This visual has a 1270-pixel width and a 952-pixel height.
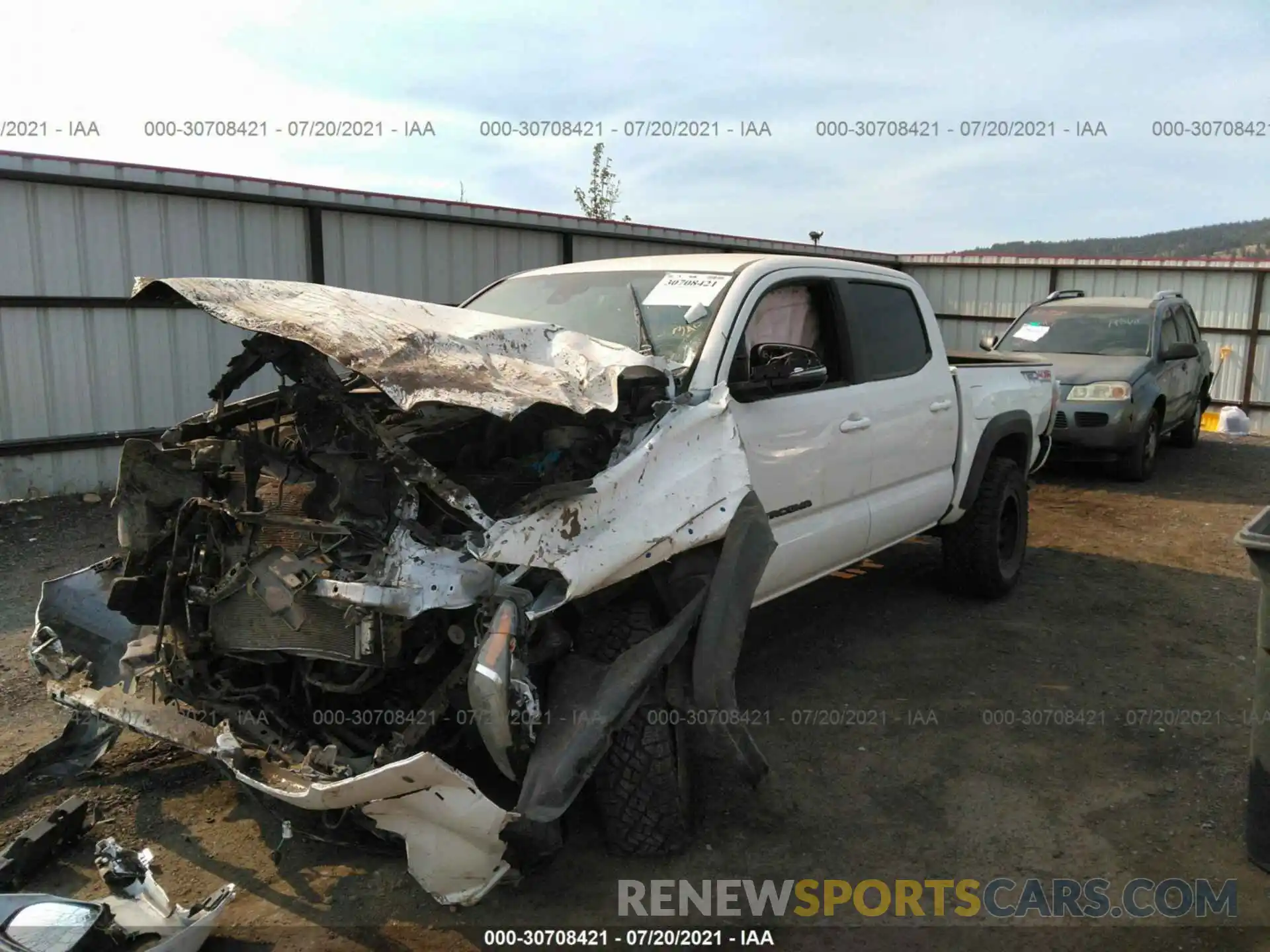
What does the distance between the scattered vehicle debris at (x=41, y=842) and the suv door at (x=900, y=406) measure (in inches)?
136

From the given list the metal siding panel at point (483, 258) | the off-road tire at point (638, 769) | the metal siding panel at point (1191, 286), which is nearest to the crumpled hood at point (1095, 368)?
the metal siding panel at point (1191, 286)

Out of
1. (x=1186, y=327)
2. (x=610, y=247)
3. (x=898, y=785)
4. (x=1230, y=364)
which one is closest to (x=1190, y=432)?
(x=1186, y=327)

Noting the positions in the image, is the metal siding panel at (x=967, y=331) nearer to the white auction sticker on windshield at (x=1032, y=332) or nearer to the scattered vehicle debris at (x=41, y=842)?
the white auction sticker on windshield at (x=1032, y=332)

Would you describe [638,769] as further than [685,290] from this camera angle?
No

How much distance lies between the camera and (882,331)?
4738 mm

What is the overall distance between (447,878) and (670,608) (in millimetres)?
1060

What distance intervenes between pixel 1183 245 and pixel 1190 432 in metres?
6.66

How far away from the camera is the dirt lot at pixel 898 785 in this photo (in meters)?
2.85

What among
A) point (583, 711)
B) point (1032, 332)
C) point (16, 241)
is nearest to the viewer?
point (583, 711)

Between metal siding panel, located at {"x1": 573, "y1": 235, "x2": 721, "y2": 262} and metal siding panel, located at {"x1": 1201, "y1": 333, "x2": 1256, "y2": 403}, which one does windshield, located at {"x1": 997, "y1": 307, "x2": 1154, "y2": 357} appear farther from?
metal siding panel, located at {"x1": 1201, "y1": 333, "x2": 1256, "y2": 403}

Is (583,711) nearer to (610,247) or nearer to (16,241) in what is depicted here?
(16,241)

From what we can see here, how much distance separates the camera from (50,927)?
91.7 inches

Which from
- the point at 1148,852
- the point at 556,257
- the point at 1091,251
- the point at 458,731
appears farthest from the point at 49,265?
the point at 1091,251

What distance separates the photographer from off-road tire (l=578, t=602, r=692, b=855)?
2.94m
